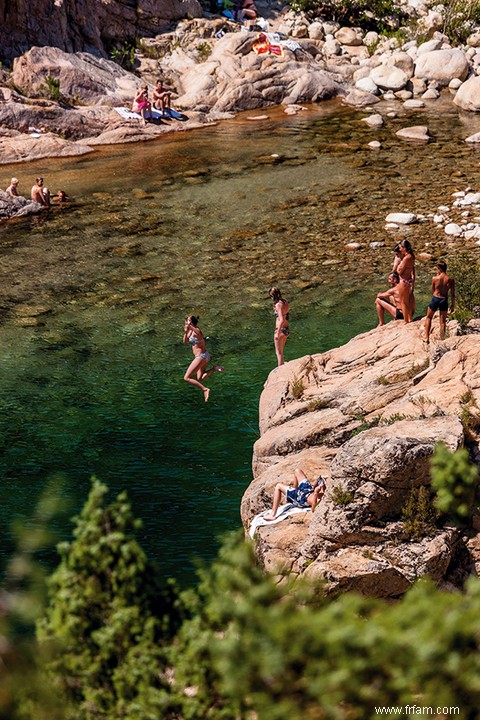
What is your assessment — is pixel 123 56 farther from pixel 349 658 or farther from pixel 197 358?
pixel 349 658

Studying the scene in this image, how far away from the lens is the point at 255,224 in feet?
98.7

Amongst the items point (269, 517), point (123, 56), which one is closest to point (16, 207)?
point (123, 56)

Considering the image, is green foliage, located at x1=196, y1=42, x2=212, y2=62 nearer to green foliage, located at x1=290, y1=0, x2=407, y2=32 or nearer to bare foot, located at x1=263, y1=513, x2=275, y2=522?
green foliage, located at x1=290, y1=0, x2=407, y2=32

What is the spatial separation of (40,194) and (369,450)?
75.7ft

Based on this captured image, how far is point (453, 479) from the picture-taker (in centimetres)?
1070

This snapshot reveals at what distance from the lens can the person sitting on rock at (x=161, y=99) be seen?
141 feet

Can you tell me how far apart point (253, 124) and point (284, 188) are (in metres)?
11.3

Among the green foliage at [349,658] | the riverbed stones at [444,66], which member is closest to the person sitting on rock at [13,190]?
the riverbed stones at [444,66]

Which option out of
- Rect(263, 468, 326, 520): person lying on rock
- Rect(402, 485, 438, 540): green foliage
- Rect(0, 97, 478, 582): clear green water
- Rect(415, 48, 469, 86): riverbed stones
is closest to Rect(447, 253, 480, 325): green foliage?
Rect(0, 97, 478, 582): clear green water

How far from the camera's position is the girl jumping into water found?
1941 cm

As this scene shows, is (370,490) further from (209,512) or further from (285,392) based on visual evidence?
(285,392)

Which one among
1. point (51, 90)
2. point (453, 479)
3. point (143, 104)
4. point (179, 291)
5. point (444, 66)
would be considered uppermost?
point (51, 90)

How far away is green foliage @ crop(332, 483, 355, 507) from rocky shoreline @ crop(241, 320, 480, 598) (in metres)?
0.01

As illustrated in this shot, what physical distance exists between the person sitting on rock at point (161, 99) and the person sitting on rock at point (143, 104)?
1.95 feet
